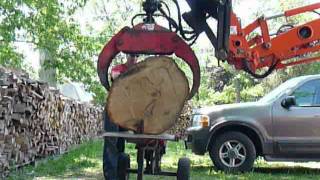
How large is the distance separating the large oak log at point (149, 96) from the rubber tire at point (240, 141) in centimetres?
527

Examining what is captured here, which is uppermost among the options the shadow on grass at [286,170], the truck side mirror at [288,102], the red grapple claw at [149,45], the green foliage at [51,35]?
the green foliage at [51,35]

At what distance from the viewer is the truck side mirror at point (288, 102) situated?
10742 millimetres

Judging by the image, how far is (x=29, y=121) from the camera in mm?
11016

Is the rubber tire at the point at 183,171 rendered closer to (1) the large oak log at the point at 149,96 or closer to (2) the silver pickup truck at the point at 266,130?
(1) the large oak log at the point at 149,96

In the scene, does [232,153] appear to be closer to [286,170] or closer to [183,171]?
[286,170]

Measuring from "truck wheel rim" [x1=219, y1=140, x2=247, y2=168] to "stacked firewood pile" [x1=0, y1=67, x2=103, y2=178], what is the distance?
11.4ft

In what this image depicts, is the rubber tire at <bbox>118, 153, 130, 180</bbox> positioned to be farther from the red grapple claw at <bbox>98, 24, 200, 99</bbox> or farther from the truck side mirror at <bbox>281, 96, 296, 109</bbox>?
the truck side mirror at <bbox>281, 96, 296, 109</bbox>

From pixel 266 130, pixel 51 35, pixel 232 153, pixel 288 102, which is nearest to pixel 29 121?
pixel 232 153

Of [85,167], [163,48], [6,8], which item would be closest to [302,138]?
[85,167]

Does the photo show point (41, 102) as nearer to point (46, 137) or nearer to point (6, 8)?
point (46, 137)

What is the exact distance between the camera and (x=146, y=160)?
6156 millimetres

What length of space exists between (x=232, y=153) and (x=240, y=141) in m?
0.26

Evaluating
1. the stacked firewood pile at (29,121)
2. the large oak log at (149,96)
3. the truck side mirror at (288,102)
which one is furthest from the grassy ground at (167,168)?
the large oak log at (149,96)

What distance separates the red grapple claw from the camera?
564 centimetres
